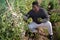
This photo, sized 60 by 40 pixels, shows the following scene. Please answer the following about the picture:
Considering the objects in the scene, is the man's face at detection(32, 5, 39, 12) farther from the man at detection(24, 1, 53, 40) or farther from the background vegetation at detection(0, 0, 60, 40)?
the background vegetation at detection(0, 0, 60, 40)

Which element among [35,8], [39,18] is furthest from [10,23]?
[39,18]

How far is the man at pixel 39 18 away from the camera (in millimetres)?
7324

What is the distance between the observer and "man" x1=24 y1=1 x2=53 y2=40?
288 inches

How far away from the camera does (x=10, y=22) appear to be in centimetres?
642

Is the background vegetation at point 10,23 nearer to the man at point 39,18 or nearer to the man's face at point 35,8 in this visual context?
the man's face at point 35,8

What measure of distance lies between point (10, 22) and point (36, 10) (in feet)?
3.80

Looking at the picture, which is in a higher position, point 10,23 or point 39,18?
point 10,23

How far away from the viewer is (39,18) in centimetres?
741

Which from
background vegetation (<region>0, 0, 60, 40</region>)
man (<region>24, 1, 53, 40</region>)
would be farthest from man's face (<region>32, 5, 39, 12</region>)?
background vegetation (<region>0, 0, 60, 40</region>)

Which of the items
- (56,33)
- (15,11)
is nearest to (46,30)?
(56,33)

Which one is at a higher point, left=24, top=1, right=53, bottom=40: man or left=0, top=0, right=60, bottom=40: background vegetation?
left=0, top=0, right=60, bottom=40: background vegetation

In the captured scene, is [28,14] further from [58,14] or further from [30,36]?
[58,14]

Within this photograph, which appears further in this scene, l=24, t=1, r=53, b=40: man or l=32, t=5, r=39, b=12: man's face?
l=24, t=1, r=53, b=40: man

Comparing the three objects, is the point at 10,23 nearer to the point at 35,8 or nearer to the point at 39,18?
the point at 35,8
